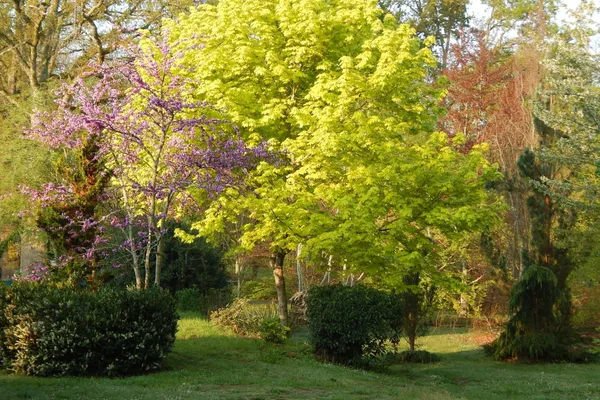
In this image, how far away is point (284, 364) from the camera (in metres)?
15.5

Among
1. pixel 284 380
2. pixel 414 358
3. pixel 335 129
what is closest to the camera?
pixel 284 380

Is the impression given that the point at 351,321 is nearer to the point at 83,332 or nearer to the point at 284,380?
the point at 284,380

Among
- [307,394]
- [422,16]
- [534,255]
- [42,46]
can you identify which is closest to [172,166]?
[307,394]

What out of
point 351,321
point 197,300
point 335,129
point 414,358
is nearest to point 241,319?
point 351,321

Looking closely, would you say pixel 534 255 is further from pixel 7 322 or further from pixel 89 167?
pixel 7 322

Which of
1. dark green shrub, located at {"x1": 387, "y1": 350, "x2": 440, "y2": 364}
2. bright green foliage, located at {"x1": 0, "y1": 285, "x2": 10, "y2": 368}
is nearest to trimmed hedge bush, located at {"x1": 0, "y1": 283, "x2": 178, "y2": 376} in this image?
bright green foliage, located at {"x1": 0, "y1": 285, "x2": 10, "y2": 368}

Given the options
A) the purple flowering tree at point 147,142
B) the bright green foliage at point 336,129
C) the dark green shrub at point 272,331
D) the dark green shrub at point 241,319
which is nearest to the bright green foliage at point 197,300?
the dark green shrub at point 241,319

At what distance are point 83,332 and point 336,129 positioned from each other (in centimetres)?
866

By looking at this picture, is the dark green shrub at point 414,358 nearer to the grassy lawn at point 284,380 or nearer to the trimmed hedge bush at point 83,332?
the grassy lawn at point 284,380

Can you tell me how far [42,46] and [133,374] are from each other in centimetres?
2191

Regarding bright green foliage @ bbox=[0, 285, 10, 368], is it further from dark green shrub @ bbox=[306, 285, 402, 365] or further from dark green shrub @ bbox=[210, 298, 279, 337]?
dark green shrub @ bbox=[306, 285, 402, 365]

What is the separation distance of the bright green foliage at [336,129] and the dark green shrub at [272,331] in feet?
6.99

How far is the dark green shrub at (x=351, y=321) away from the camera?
16.1 metres

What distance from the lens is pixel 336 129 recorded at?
17.8 metres
